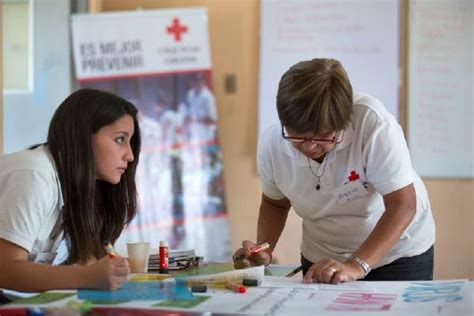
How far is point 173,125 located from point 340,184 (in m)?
2.27

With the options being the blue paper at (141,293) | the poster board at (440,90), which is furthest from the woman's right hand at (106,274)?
the poster board at (440,90)

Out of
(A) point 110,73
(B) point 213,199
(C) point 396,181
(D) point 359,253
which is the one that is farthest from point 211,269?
(A) point 110,73

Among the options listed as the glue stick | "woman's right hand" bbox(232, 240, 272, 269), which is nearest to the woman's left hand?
"woman's right hand" bbox(232, 240, 272, 269)

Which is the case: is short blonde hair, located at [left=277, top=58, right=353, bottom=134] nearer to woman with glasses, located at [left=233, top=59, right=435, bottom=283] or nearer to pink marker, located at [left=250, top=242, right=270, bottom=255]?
woman with glasses, located at [left=233, top=59, right=435, bottom=283]

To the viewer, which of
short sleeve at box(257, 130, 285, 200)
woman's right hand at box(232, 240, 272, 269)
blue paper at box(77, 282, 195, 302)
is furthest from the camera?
short sleeve at box(257, 130, 285, 200)

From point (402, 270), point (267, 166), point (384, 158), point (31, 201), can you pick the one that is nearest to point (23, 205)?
point (31, 201)

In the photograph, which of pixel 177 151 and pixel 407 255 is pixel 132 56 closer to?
pixel 177 151

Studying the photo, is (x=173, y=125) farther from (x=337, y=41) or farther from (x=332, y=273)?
(x=332, y=273)

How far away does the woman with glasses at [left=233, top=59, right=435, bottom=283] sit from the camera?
169 cm

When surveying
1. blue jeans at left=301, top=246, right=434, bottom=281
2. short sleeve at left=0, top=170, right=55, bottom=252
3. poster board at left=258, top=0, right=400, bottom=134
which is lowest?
blue jeans at left=301, top=246, right=434, bottom=281

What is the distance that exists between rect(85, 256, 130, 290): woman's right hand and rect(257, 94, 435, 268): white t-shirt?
0.62 meters

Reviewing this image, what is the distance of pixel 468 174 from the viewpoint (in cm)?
381

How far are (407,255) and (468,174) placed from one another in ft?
6.65

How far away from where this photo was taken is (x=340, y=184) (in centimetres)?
188
